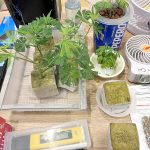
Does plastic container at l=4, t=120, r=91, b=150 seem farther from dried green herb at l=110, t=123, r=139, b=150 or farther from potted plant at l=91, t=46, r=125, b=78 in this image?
potted plant at l=91, t=46, r=125, b=78

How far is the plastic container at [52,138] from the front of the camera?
48 cm

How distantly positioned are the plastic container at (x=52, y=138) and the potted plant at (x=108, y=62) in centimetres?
17

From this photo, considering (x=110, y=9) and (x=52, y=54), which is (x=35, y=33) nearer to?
(x=52, y=54)

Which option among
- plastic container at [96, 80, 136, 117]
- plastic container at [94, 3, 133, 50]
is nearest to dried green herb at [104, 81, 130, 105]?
plastic container at [96, 80, 136, 117]

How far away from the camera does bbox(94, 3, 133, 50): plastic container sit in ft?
1.90

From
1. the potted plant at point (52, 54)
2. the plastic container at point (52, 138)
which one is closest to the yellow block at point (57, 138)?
the plastic container at point (52, 138)

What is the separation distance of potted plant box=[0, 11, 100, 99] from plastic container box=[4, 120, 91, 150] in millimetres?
103

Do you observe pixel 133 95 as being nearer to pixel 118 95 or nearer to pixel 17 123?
pixel 118 95

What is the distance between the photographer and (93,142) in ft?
1.74

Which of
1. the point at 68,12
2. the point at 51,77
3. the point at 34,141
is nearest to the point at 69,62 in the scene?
the point at 51,77

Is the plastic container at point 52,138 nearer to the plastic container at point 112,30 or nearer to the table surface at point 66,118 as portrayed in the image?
the table surface at point 66,118

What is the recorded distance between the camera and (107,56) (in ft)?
2.03

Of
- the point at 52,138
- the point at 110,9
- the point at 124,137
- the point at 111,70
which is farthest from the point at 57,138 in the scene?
the point at 110,9

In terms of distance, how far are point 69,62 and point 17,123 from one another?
0.72ft
